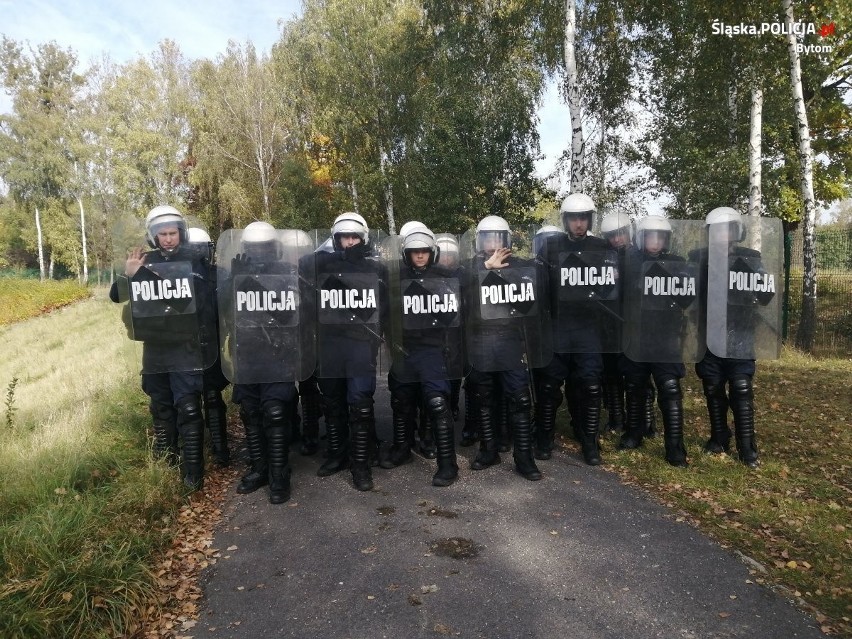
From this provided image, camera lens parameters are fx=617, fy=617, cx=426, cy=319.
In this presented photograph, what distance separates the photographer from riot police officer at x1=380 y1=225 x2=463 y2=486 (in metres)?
5.02

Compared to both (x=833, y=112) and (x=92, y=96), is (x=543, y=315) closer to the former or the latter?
(x=833, y=112)

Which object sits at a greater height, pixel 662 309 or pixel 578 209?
pixel 578 209

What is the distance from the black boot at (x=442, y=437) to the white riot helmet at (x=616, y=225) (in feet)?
6.89

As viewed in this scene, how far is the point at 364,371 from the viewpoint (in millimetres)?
5039

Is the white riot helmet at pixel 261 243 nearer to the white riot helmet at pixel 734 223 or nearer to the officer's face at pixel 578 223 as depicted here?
the officer's face at pixel 578 223

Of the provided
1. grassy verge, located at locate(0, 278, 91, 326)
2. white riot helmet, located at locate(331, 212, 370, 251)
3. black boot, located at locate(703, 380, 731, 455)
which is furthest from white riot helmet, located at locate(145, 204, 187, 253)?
grassy verge, located at locate(0, 278, 91, 326)

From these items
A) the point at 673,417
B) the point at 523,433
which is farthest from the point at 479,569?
the point at 673,417

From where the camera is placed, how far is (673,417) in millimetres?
5301

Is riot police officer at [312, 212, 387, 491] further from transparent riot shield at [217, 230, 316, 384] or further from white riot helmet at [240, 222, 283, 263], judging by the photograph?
white riot helmet at [240, 222, 283, 263]

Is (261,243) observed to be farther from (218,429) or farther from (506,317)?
(506,317)

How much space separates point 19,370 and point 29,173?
92.1 feet

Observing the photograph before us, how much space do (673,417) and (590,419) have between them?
69 centimetres

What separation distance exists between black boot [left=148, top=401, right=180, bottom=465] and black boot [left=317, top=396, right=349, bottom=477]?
1.24 m

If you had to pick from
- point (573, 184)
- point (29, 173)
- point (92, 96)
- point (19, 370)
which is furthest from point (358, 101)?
point (29, 173)
